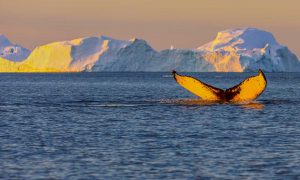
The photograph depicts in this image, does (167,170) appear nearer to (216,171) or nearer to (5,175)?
(216,171)

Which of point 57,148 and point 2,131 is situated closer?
point 57,148

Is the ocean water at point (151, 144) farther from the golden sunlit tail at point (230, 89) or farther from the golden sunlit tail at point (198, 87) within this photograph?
the golden sunlit tail at point (198, 87)

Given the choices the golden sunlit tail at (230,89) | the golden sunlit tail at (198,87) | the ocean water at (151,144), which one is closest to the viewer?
the ocean water at (151,144)

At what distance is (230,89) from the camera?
64.1m

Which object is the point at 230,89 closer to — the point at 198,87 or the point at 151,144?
the point at 198,87

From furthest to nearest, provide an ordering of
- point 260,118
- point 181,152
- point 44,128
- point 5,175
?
1. point 260,118
2. point 44,128
3. point 181,152
4. point 5,175

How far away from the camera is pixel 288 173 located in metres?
27.2

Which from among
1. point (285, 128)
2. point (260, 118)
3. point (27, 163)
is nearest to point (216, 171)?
point (27, 163)

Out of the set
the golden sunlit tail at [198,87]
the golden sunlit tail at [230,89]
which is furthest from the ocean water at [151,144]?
the golden sunlit tail at [198,87]

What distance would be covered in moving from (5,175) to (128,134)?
13.8m

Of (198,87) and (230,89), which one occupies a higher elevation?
(198,87)

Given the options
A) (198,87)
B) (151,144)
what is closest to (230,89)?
(198,87)

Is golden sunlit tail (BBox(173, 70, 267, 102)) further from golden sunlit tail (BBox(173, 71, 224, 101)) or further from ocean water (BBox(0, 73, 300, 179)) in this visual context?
ocean water (BBox(0, 73, 300, 179))

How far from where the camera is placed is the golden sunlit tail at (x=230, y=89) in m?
60.3
